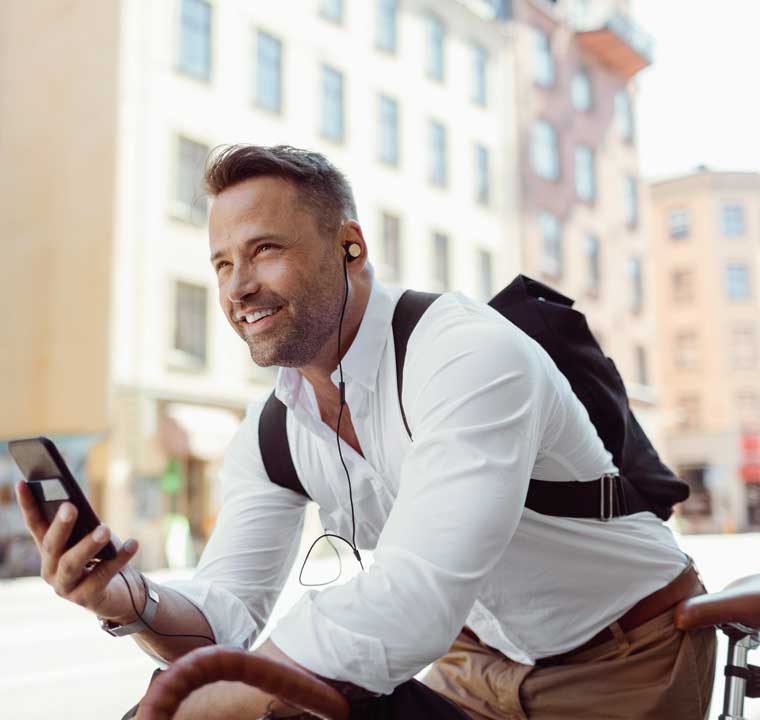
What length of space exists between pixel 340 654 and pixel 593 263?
30543mm

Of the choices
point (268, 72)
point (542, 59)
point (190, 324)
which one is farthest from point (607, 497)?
point (542, 59)

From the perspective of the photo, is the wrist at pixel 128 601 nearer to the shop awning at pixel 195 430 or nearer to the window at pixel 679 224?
the shop awning at pixel 195 430

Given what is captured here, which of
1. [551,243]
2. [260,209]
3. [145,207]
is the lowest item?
[260,209]

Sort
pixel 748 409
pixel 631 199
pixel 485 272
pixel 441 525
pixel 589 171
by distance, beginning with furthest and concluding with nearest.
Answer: pixel 748 409, pixel 631 199, pixel 589 171, pixel 485 272, pixel 441 525

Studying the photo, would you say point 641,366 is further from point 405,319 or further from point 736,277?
point 405,319

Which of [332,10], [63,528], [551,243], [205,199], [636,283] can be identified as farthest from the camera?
[636,283]

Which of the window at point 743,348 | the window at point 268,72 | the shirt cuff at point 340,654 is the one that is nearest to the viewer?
the shirt cuff at point 340,654

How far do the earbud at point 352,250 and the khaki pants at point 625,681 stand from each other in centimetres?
93

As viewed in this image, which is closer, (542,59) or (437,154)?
(437,154)

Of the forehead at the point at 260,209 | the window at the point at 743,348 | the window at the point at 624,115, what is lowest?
the forehead at the point at 260,209

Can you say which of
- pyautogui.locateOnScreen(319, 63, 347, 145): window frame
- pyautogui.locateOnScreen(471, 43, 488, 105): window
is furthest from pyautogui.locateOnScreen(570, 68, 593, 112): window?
pyautogui.locateOnScreen(319, 63, 347, 145): window frame

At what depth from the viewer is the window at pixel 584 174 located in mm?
30844

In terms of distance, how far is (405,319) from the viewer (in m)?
1.99

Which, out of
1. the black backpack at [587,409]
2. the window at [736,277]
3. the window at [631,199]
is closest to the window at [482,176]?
the window at [631,199]
